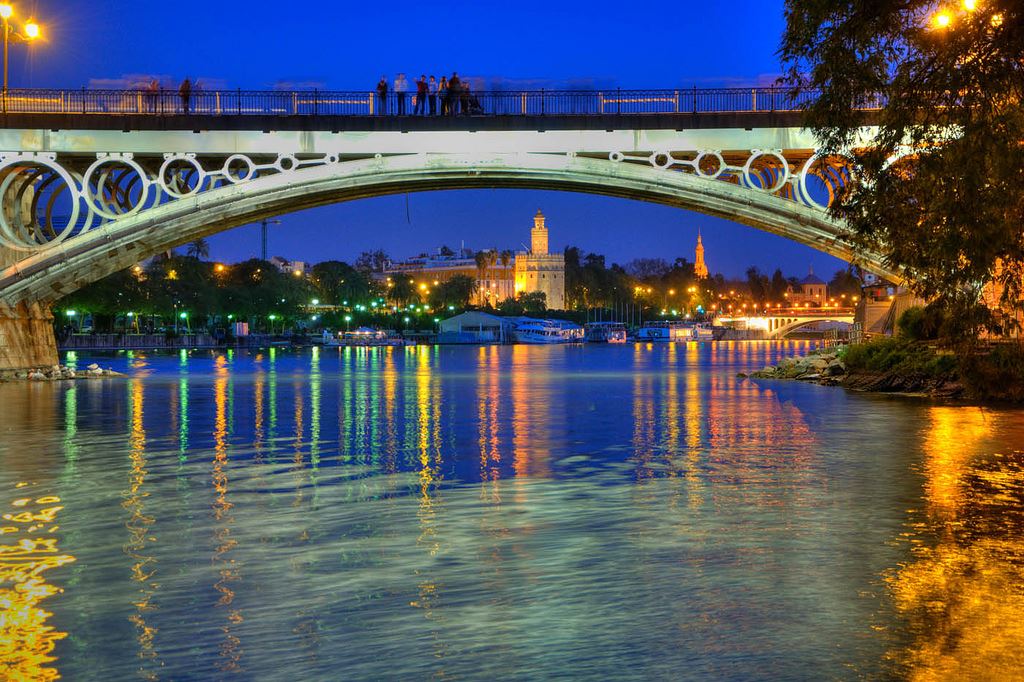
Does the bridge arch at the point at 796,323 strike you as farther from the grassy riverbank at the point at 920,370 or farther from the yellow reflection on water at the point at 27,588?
the yellow reflection on water at the point at 27,588

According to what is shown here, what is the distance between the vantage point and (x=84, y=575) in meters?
10.8

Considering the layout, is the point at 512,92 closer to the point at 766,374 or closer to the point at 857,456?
the point at 766,374

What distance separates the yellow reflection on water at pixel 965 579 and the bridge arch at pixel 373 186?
23.6m

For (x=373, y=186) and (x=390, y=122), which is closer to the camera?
(x=390, y=122)

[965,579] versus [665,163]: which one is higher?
[665,163]

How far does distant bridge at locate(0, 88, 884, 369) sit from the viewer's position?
41250 millimetres

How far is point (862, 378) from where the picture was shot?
38.3 m

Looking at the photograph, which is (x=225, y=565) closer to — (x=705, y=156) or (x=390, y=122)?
(x=390, y=122)

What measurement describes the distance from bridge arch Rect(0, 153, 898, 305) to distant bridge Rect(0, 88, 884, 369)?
0.05 meters

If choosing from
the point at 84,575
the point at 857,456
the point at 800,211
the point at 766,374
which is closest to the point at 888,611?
the point at 84,575

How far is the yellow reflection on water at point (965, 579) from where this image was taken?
327 inches

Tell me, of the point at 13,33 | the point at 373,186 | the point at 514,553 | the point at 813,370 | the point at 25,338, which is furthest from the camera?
the point at 813,370

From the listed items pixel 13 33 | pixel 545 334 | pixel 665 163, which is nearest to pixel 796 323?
pixel 545 334

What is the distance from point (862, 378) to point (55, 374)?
2751 centimetres
